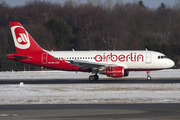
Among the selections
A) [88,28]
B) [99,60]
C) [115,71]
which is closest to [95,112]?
[115,71]

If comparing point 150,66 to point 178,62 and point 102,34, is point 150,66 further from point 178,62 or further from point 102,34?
point 102,34

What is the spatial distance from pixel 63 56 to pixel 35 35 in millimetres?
40807

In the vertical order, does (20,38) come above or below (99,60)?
above

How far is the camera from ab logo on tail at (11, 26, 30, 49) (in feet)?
120

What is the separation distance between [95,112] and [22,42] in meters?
24.4

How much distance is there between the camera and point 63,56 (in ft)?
117

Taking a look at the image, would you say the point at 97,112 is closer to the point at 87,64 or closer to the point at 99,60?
the point at 87,64

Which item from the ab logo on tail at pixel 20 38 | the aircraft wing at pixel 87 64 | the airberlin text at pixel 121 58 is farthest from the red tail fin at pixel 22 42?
the airberlin text at pixel 121 58

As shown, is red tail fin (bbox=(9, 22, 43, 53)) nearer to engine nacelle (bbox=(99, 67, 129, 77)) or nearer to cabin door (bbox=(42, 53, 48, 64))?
cabin door (bbox=(42, 53, 48, 64))

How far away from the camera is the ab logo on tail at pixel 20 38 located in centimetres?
3666

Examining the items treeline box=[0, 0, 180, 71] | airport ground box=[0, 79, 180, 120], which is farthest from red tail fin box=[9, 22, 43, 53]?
treeline box=[0, 0, 180, 71]

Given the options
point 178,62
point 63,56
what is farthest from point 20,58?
point 178,62

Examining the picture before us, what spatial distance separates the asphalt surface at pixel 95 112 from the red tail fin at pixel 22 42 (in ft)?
68.2

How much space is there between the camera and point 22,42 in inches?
1448
